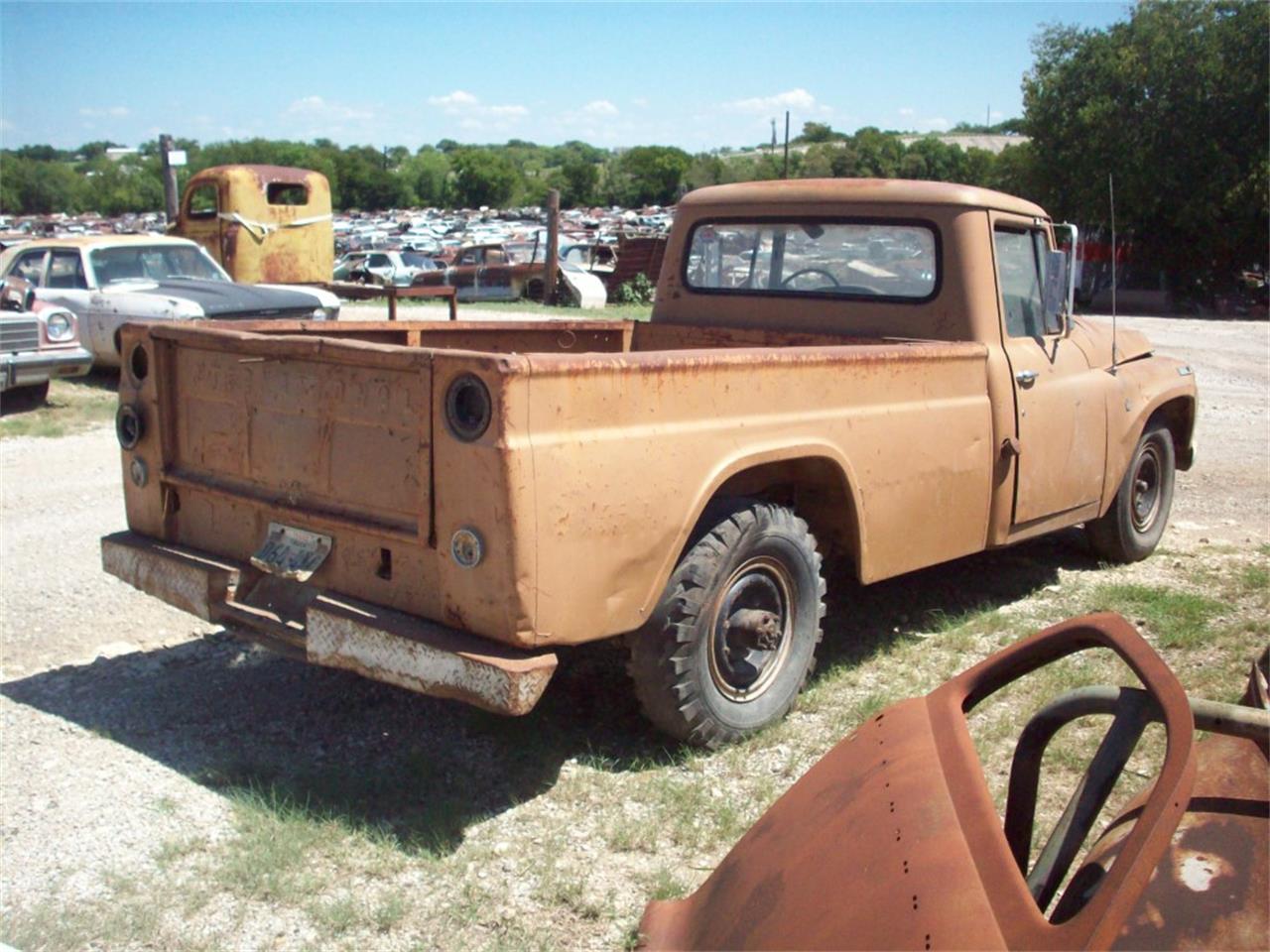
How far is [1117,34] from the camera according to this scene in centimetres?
2783

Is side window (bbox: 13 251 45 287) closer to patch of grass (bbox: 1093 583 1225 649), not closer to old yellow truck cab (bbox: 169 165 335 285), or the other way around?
old yellow truck cab (bbox: 169 165 335 285)

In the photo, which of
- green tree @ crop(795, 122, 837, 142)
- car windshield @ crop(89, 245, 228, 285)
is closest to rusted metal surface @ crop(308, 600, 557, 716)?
car windshield @ crop(89, 245, 228, 285)

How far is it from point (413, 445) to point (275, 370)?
2.35 ft

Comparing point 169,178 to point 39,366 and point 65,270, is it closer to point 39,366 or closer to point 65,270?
point 65,270

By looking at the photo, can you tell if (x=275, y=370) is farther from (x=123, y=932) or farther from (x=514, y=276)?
(x=514, y=276)

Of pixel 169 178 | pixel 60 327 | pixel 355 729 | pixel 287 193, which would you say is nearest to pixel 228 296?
pixel 60 327

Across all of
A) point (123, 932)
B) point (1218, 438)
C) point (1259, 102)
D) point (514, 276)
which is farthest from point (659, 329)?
point (1259, 102)

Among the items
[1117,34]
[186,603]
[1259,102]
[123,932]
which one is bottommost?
[123,932]

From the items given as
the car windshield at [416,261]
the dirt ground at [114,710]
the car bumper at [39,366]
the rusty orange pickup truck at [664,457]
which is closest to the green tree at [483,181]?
the car windshield at [416,261]

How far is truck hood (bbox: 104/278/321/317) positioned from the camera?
11.3 m

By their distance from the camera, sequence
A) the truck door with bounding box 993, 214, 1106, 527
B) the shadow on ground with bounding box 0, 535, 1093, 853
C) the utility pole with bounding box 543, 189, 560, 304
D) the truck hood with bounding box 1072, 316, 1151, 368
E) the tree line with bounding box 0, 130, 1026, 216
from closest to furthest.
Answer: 1. the shadow on ground with bounding box 0, 535, 1093, 853
2. the truck door with bounding box 993, 214, 1106, 527
3. the truck hood with bounding box 1072, 316, 1151, 368
4. the utility pole with bounding box 543, 189, 560, 304
5. the tree line with bounding box 0, 130, 1026, 216

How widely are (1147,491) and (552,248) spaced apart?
651 inches

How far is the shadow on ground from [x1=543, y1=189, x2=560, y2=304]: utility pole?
16.9 metres

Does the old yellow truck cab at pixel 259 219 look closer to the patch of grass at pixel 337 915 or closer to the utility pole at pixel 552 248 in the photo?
the utility pole at pixel 552 248
